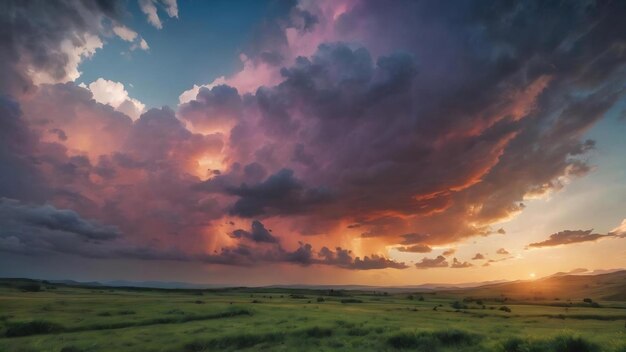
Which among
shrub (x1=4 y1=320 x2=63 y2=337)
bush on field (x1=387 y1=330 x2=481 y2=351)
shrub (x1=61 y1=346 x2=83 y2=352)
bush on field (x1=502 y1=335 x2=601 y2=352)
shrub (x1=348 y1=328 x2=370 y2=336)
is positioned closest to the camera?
bush on field (x1=502 y1=335 x2=601 y2=352)

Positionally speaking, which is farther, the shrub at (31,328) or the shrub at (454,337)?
the shrub at (31,328)

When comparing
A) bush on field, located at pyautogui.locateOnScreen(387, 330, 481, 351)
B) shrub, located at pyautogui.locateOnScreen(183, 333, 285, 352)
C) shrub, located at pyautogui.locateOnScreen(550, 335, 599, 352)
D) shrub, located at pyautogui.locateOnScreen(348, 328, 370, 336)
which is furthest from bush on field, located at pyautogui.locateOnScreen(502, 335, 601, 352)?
shrub, located at pyautogui.locateOnScreen(183, 333, 285, 352)

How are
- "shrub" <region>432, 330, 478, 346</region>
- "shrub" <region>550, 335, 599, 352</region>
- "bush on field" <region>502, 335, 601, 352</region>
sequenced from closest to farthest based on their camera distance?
1. "bush on field" <region>502, 335, 601, 352</region>
2. "shrub" <region>550, 335, 599, 352</region>
3. "shrub" <region>432, 330, 478, 346</region>

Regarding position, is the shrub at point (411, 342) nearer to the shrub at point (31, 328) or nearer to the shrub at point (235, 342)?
the shrub at point (235, 342)

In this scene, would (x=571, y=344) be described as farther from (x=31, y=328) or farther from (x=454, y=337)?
(x=31, y=328)

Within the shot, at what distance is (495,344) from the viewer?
99.1ft

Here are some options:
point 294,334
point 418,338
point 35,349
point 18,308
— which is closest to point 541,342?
point 418,338

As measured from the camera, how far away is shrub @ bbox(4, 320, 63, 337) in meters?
44.1

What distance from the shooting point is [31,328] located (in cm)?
4525

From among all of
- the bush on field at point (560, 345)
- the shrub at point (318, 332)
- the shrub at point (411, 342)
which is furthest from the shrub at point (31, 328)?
the bush on field at point (560, 345)

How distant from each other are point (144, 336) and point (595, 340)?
143ft

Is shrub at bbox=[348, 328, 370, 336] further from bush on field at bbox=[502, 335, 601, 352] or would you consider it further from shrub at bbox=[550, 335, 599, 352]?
shrub at bbox=[550, 335, 599, 352]

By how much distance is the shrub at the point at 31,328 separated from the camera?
145 ft

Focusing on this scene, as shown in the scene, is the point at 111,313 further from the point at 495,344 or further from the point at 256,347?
the point at 495,344
